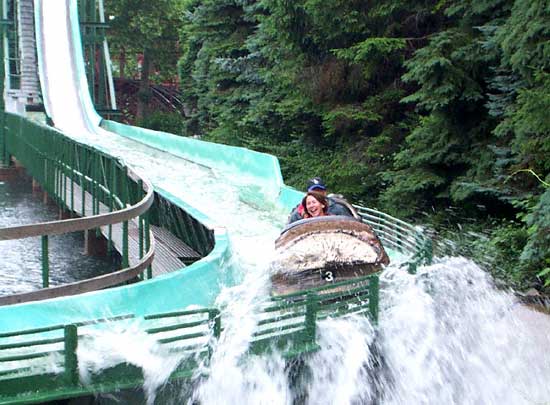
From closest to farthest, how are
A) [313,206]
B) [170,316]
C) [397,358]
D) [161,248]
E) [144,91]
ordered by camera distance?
1. [170,316]
2. [397,358]
3. [313,206]
4. [161,248]
5. [144,91]

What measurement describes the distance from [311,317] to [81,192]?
26.3ft

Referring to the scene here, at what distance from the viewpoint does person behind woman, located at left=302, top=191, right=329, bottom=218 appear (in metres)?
7.00

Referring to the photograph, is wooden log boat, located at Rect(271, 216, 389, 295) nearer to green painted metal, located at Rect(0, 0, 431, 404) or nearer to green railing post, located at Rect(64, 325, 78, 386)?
green painted metal, located at Rect(0, 0, 431, 404)

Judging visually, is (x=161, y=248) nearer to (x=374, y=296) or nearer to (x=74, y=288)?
(x=74, y=288)

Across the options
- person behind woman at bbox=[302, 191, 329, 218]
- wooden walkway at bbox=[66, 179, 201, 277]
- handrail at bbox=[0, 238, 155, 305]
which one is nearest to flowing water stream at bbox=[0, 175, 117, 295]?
wooden walkway at bbox=[66, 179, 201, 277]

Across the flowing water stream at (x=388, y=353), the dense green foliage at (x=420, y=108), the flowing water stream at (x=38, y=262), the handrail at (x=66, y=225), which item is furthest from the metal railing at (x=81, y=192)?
the dense green foliage at (x=420, y=108)

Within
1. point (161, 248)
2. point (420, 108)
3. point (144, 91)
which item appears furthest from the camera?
point (144, 91)

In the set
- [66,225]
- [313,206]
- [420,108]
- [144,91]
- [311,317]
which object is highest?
[420,108]

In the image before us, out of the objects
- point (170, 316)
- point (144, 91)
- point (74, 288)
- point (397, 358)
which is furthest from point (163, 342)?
point (144, 91)

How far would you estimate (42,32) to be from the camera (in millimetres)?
26531

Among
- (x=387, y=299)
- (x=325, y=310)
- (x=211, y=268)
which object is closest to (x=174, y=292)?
(x=211, y=268)

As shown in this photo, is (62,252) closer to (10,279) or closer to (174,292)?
(10,279)

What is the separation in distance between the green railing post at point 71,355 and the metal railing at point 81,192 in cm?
156

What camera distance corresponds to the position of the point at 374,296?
594cm
